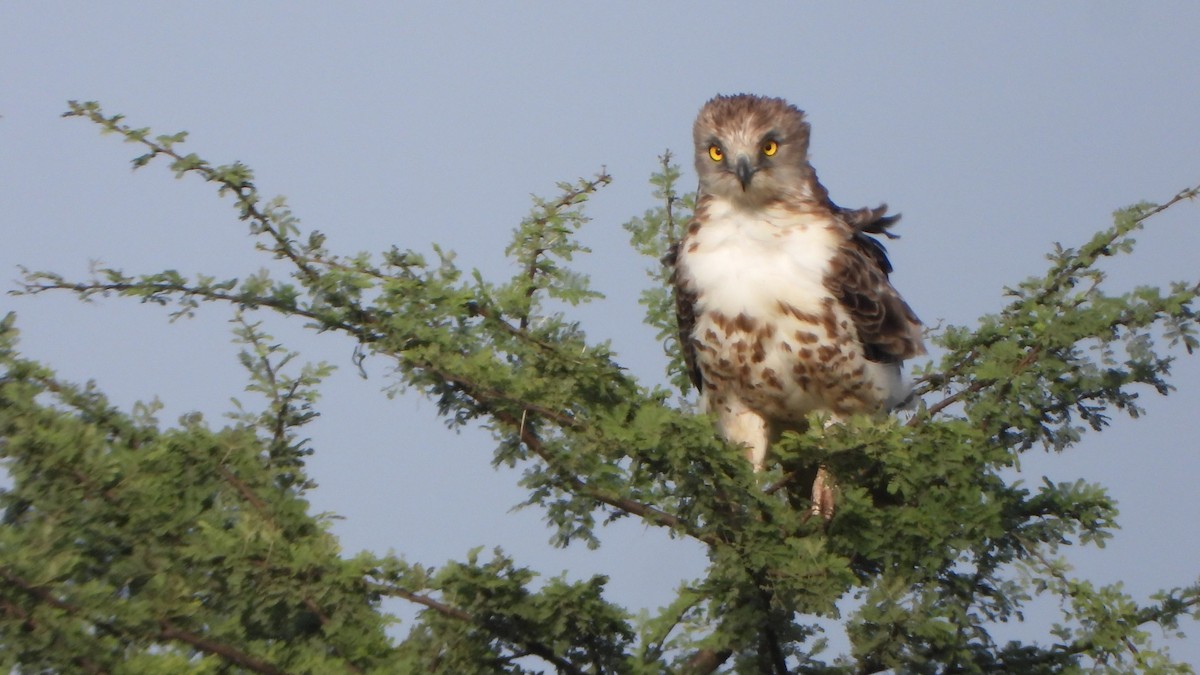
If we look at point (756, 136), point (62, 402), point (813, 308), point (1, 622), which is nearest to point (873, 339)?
point (813, 308)

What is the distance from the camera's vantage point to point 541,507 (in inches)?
201

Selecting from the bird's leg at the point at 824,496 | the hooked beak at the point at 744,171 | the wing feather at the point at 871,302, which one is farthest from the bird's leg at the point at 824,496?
the hooked beak at the point at 744,171

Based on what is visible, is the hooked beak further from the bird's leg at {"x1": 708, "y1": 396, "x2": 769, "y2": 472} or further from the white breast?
the bird's leg at {"x1": 708, "y1": 396, "x2": 769, "y2": 472}

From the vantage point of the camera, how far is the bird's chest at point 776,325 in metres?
6.31

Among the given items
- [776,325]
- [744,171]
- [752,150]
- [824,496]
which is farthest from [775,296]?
[824,496]

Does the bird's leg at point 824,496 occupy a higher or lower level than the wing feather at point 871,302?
lower

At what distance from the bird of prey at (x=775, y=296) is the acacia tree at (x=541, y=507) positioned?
1.05 metres

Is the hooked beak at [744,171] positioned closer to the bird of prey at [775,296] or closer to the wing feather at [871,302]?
the bird of prey at [775,296]

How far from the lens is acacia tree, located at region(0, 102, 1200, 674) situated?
446cm

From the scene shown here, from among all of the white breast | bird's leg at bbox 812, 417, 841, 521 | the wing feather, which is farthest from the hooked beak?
bird's leg at bbox 812, 417, 841, 521

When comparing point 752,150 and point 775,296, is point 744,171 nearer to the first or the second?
point 752,150

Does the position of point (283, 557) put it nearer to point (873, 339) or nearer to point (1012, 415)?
point (1012, 415)

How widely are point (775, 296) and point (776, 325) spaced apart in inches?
4.9

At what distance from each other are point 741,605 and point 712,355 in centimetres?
181
